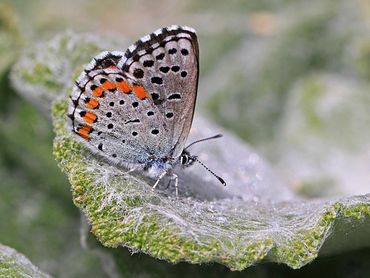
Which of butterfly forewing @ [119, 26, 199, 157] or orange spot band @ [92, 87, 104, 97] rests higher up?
butterfly forewing @ [119, 26, 199, 157]

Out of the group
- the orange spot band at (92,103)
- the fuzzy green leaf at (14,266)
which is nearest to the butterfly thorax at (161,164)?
the orange spot band at (92,103)

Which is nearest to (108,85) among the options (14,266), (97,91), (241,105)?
(97,91)

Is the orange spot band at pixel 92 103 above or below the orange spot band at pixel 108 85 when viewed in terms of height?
below

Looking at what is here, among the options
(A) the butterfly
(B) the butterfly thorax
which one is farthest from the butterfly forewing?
(B) the butterfly thorax

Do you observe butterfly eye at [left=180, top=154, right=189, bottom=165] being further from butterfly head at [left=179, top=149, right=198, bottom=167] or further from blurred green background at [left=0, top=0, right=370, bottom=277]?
blurred green background at [left=0, top=0, right=370, bottom=277]

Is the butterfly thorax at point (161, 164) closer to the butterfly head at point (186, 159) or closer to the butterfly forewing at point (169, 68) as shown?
the butterfly head at point (186, 159)

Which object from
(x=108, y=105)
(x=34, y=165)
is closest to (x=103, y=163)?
(x=108, y=105)
